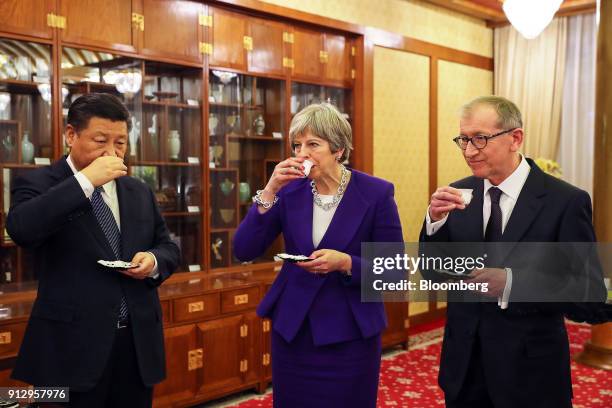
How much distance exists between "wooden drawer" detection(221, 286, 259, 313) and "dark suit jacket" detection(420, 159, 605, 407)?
2374mm

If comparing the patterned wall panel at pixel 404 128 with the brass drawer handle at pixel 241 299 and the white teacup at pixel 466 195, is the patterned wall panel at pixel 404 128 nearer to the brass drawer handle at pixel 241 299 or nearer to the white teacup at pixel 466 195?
Answer: the brass drawer handle at pixel 241 299

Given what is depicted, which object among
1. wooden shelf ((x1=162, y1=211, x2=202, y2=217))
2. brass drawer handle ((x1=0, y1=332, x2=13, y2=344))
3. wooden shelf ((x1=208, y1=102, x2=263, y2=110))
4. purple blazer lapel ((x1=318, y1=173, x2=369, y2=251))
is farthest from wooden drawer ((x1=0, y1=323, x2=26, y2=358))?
wooden shelf ((x1=208, y1=102, x2=263, y2=110))

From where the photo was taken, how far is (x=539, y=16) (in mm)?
4758

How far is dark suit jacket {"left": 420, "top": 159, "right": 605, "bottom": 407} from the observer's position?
1861 mm

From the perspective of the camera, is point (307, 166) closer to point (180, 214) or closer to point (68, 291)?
point (68, 291)

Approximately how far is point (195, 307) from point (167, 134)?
4.00 ft

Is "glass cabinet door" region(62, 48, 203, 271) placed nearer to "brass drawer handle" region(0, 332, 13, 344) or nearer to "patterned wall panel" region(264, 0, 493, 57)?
"patterned wall panel" region(264, 0, 493, 57)

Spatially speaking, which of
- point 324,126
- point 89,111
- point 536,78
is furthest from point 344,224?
point 536,78

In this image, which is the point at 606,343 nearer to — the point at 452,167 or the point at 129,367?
the point at 452,167

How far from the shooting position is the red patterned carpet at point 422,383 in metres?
4.21

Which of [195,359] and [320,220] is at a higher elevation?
[320,220]

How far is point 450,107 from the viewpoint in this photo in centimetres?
675

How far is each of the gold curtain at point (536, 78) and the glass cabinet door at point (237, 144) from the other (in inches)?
128

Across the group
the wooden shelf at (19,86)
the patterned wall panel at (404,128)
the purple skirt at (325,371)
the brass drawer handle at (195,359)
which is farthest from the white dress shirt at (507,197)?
the patterned wall panel at (404,128)
